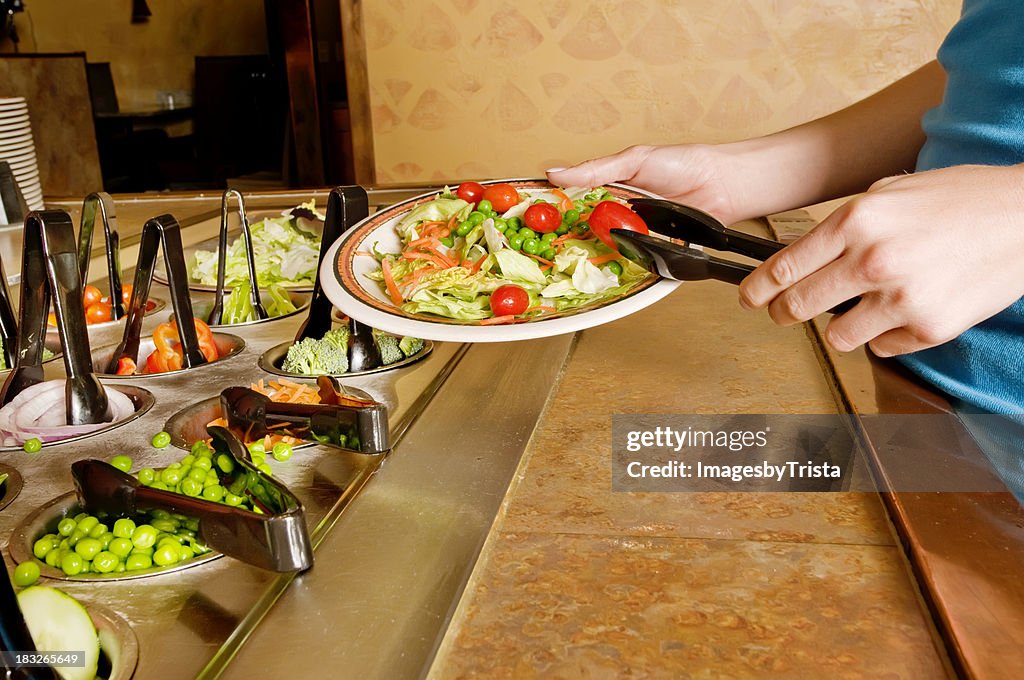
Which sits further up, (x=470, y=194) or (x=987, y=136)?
(x=987, y=136)

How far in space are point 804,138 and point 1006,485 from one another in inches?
36.1

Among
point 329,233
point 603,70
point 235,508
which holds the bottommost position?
point 235,508

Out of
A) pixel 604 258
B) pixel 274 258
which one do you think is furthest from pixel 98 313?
pixel 604 258

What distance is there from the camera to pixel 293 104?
6590mm

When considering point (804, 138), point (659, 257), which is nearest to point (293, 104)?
point (804, 138)

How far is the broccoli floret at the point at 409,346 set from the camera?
1.50m

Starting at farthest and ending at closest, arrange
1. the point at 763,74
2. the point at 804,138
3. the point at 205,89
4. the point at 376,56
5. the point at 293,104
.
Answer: the point at 205,89 → the point at 293,104 → the point at 376,56 → the point at 763,74 → the point at 804,138

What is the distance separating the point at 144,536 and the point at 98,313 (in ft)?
3.44

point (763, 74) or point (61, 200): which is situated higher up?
point (763, 74)

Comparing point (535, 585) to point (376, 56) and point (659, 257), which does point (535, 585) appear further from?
point (376, 56)

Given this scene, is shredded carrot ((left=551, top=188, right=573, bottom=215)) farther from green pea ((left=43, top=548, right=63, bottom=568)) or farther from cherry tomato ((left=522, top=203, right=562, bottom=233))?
green pea ((left=43, top=548, right=63, bottom=568))

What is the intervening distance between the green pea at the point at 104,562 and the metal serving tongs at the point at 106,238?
1.92ft

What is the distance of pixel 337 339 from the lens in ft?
4.77

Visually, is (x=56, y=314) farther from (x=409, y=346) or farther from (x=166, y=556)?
(x=409, y=346)
